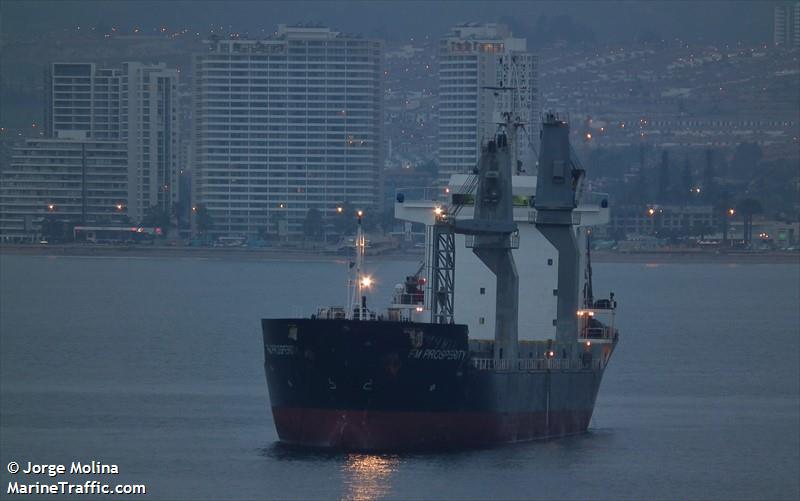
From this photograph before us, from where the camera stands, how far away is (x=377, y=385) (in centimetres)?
4531

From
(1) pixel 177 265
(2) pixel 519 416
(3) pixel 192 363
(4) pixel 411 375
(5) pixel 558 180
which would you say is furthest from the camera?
(1) pixel 177 265

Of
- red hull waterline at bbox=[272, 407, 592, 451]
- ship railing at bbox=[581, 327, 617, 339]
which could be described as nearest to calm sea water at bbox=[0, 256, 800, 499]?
red hull waterline at bbox=[272, 407, 592, 451]

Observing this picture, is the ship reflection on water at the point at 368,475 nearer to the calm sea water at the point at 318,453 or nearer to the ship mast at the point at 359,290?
the calm sea water at the point at 318,453

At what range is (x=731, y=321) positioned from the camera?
105250 millimetres

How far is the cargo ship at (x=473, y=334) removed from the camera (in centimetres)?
4541

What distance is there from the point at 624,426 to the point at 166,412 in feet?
37.1

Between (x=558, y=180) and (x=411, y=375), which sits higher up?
(x=558, y=180)

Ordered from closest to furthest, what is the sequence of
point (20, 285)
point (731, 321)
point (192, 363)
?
point (192, 363) → point (731, 321) → point (20, 285)

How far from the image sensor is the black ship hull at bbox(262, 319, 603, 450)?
45.2 m

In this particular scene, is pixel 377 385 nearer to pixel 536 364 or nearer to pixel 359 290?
pixel 359 290

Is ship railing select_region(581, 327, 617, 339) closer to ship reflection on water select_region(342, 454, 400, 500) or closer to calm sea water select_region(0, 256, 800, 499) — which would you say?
calm sea water select_region(0, 256, 800, 499)

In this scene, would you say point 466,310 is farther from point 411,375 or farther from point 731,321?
point 731,321

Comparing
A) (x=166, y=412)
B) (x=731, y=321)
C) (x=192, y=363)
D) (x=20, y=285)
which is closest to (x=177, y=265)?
(x=20, y=285)

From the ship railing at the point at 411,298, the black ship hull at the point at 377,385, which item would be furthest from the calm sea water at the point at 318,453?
the ship railing at the point at 411,298
